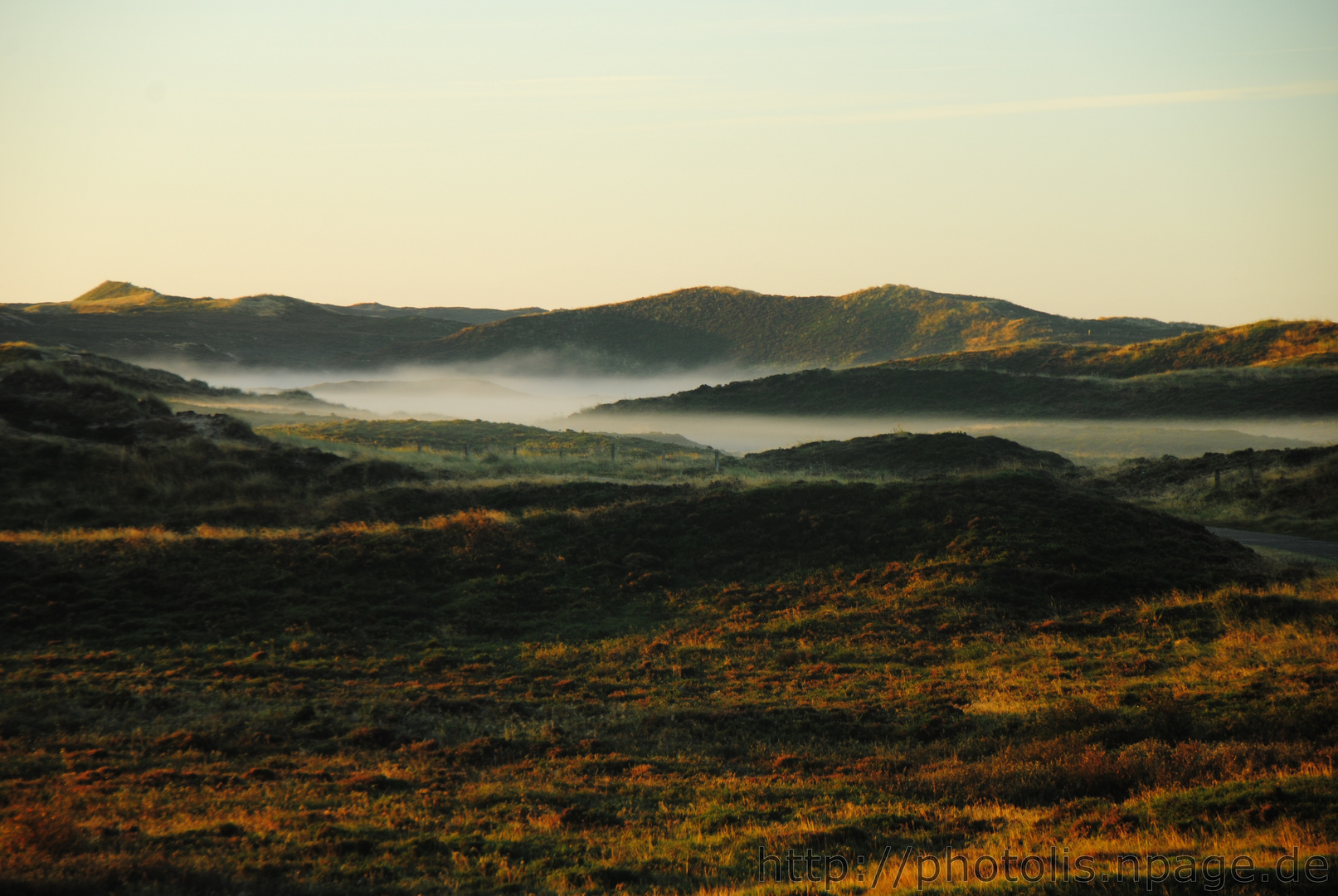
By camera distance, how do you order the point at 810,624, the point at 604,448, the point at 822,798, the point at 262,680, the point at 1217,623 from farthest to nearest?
the point at 604,448, the point at 810,624, the point at 1217,623, the point at 262,680, the point at 822,798

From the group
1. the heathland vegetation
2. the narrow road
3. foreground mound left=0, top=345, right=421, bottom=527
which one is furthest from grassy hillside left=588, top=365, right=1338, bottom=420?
foreground mound left=0, top=345, right=421, bottom=527

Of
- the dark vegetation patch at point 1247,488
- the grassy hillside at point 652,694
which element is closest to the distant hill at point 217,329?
the grassy hillside at point 652,694

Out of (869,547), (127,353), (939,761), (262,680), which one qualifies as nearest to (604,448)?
(869,547)

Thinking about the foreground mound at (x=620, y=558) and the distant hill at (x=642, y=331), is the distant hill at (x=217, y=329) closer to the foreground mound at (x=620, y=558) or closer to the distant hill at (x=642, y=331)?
the distant hill at (x=642, y=331)

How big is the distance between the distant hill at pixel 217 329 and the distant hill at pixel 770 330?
18.5 m

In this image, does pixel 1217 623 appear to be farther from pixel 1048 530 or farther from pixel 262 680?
pixel 262 680

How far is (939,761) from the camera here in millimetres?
12047

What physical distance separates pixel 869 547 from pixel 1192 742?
16.1 metres

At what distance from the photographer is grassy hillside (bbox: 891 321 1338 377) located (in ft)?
289

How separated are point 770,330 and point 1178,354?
86.9 m

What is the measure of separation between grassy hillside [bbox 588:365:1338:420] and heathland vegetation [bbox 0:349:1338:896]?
136ft

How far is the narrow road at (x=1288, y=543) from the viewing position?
27.8 meters

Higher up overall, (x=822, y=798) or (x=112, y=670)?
(x=822, y=798)

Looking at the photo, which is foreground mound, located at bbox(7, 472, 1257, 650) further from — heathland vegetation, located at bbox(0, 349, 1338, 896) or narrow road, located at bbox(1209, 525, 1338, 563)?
narrow road, located at bbox(1209, 525, 1338, 563)
